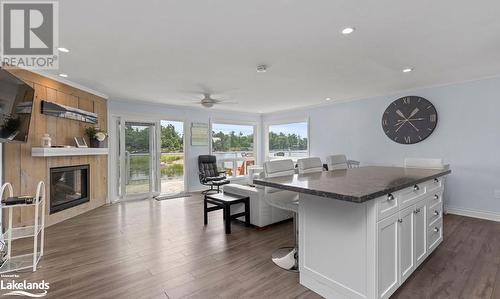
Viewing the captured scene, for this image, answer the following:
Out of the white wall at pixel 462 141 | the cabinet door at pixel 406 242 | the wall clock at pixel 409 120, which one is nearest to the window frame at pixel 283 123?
the white wall at pixel 462 141

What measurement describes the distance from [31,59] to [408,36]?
172 inches

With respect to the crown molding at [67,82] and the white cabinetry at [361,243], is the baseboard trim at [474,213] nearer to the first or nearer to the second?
the white cabinetry at [361,243]

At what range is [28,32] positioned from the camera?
2193mm

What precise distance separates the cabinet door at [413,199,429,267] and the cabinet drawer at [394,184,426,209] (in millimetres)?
81

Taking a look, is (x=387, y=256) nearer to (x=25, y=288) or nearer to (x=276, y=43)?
(x=276, y=43)

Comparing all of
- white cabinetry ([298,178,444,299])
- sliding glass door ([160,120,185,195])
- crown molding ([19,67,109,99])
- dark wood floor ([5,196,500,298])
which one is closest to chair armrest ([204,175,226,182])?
sliding glass door ([160,120,185,195])

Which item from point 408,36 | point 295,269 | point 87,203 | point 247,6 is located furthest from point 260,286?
point 87,203

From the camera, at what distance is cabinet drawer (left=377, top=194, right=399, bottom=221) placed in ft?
5.48

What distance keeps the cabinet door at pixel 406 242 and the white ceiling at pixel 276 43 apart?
1.67m

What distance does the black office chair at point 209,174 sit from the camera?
595 cm

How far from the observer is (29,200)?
2314 millimetres

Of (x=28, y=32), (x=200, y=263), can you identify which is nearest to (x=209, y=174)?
(x=200, y=263)

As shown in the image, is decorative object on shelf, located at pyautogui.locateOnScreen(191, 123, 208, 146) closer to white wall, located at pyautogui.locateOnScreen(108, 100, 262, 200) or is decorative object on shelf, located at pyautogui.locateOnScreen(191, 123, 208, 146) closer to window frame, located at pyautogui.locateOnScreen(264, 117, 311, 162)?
white wall, located at pyautogui.locateOnScreen(108, 100, 262, 200)

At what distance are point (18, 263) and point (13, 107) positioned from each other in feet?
5.26
